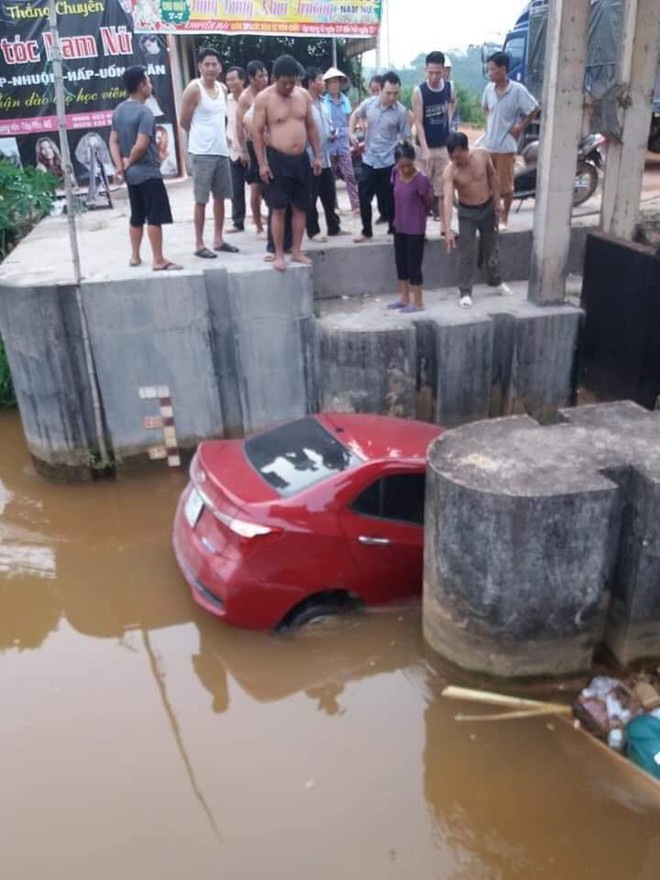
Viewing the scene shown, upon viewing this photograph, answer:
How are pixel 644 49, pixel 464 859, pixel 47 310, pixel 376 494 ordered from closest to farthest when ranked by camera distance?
pixel 464 859 < pixel 376 494 < pixel 47 310 < pixel 644 49

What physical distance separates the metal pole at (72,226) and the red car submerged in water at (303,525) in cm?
231

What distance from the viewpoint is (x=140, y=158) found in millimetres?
7074

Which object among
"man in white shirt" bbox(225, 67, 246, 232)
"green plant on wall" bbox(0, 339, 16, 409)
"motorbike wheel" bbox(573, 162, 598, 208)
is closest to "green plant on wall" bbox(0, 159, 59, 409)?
"green plant on wall" bbox(0, 339, 16, 409)

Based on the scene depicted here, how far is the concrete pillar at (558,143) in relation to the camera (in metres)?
7.07

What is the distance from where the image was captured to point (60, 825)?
4.12 meters

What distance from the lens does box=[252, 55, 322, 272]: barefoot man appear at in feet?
23.1

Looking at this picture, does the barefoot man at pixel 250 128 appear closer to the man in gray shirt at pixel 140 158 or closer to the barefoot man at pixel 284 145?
the barefoot man at pixel 284 145

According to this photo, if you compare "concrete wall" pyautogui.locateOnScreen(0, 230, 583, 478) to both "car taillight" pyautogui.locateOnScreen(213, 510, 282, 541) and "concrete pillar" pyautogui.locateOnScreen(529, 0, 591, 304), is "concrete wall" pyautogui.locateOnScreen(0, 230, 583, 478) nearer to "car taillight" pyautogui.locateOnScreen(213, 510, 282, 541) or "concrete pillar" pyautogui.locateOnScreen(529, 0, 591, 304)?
"concrete pillar" pyautogui.locateOnScreen(529, 0, 591, 304)

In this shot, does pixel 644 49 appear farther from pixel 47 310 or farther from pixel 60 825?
pixel 60 825

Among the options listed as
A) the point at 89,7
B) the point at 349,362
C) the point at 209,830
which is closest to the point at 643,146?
the point at 349,362

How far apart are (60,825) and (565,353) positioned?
6136 mm

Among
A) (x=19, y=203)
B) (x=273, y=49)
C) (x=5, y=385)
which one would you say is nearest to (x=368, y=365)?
(x=5, y=385)

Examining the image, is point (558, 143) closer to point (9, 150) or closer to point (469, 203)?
point (469, 203)

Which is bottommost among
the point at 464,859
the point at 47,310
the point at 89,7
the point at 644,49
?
the point at 464,859
